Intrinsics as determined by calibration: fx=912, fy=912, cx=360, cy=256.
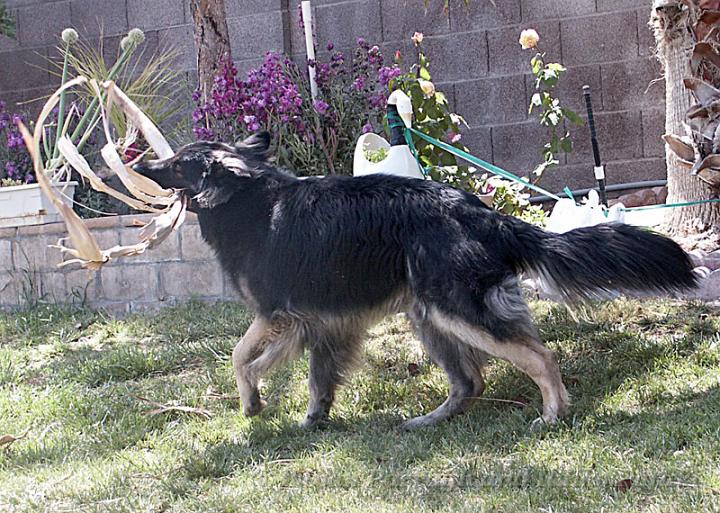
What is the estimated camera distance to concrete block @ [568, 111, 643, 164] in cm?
733

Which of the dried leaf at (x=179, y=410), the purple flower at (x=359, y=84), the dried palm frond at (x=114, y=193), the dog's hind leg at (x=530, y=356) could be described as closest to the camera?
the dog's hind leg at (x=530, y=356)

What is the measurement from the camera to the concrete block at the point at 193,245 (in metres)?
6.27

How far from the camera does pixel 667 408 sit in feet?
11.6

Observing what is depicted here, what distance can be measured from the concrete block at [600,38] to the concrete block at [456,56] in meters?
0.70

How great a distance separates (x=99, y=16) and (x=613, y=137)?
4952 millimetres

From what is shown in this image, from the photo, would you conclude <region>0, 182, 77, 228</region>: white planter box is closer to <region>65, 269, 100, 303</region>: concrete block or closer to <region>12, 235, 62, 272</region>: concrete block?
<region>12, 235, 62, 272</region>: concrete block

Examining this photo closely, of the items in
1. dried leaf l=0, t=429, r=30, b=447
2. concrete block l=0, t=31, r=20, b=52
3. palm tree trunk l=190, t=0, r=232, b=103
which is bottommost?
dried leaf l=0, t=429, r=30, b=447

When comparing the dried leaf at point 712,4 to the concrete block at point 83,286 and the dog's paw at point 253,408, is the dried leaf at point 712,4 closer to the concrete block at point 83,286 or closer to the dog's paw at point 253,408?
→ the dog's paw at point 253,408

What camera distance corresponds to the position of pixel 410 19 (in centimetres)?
780

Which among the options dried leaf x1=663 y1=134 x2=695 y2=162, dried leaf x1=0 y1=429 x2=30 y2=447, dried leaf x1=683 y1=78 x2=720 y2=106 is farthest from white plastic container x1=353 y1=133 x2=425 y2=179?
dried leaf x1=0 y1=429 x2=30 y2=447

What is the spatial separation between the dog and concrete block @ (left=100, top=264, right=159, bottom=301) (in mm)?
2336

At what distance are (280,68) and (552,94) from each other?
7.46 ft

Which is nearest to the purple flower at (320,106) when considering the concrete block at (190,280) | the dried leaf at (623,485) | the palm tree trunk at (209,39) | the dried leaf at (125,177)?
the palm tree trunk at (209,39)

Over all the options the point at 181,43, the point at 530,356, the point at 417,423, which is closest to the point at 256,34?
the point at 181,43
